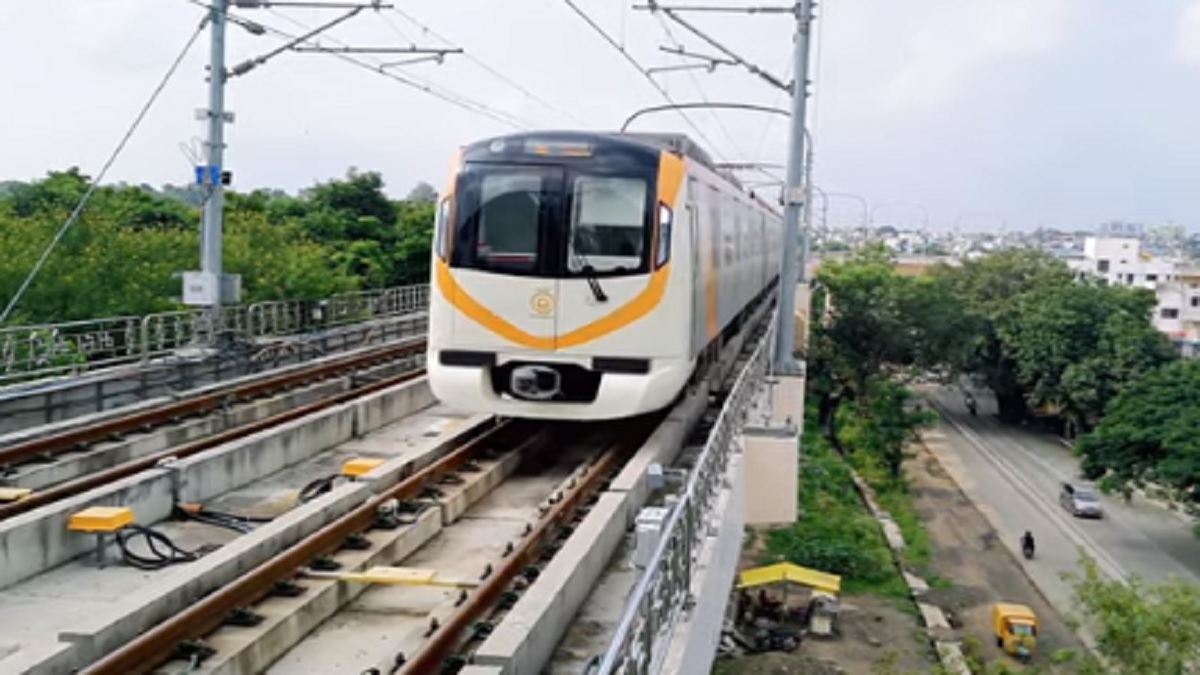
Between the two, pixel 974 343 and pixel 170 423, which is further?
pixel 974 343

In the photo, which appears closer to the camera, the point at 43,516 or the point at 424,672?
the point at 424,672

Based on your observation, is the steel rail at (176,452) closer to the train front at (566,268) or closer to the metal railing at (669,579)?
the train front at (566,268)

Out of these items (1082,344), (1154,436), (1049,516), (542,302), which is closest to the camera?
(542,302)

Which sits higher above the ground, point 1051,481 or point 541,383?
point 541,383

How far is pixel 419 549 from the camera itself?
358 inches

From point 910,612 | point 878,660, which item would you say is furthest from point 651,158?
point 910,612

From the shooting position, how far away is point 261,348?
17.8 m

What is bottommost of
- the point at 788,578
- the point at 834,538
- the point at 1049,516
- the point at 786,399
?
the point at 1049,516

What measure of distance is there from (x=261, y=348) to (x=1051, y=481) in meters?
33.5

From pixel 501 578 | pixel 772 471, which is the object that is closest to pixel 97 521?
pixel 501 578

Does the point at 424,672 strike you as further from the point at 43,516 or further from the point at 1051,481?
the point at 1051,481

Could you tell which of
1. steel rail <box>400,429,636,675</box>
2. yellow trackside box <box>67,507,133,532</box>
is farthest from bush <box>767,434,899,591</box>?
yellow trackside box <box>67,507,133,532</box>

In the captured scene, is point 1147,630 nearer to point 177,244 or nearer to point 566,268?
point 566,268

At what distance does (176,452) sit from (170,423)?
5.61 ft
